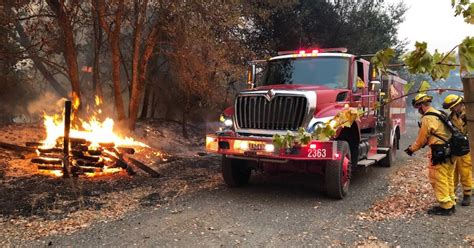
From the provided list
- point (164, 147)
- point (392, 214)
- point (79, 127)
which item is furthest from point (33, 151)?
point (392, 214)

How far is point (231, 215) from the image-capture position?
6555 millimetres

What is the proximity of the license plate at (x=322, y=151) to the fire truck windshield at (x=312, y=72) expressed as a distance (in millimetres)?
1848

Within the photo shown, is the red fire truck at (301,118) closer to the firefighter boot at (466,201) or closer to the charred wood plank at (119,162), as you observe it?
the firefighter boot at (466,201)

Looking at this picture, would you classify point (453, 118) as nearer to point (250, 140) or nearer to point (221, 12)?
point (250, 140)

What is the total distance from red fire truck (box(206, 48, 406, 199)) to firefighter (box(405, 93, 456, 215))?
93 centimetres

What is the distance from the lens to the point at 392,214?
6617 millimetres

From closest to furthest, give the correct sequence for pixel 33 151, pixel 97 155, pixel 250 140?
pixel 250 140 < pixel 97 155 < pixel 33 151

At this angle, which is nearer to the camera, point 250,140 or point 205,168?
point 250,140

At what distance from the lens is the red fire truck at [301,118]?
7.18 m

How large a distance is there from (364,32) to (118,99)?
1172 centimetres

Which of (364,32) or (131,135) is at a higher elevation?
(364,32)

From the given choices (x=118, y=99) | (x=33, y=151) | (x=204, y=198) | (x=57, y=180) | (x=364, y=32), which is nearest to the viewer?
(x=204, y=198)

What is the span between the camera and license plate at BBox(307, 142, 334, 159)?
6809 millimetres

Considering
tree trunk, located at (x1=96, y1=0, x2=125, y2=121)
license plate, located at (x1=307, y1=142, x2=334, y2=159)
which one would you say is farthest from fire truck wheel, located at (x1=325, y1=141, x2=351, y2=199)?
tree trunk, located at (x1=96, y1=0, x2=125, y2=121)
